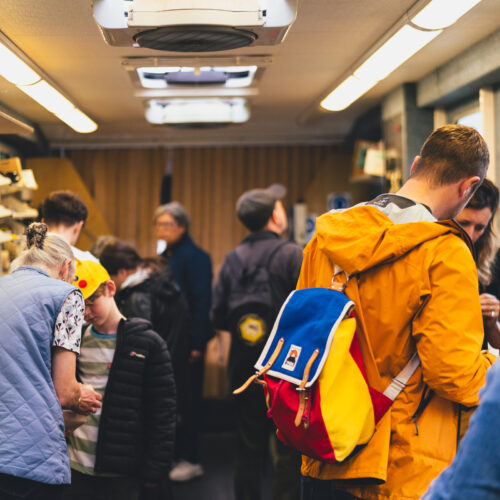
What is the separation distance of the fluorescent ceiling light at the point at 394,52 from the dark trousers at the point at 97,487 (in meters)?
2.10

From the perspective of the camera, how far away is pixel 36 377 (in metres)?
1.83

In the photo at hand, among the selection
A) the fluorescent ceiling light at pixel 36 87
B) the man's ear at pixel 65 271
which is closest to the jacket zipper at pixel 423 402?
the man's ear at pixel 65 271

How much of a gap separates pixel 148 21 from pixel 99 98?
2321mm

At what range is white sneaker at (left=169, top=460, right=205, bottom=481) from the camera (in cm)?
427

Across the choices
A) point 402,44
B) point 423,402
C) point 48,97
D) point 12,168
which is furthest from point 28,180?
point 423,402

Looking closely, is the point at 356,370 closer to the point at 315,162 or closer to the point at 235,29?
the point at 235,29

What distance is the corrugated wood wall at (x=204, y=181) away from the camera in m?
6.01

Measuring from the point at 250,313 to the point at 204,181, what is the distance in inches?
120

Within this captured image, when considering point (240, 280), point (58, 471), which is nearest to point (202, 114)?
point (240, 280)

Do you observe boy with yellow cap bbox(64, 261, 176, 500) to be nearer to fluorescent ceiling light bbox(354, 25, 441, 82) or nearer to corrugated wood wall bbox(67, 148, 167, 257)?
fluorescent ceiling light bbox(354, 25, 441, 82)

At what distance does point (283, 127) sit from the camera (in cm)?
562

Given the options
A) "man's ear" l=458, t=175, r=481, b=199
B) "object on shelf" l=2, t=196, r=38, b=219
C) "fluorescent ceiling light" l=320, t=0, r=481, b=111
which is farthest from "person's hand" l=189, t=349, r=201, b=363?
"man's ear" l=458, t=175, r=481, b=199

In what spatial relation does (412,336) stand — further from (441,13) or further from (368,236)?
(441,13)

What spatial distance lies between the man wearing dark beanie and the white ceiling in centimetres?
88
